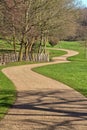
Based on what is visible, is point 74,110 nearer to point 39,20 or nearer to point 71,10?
point 39,20

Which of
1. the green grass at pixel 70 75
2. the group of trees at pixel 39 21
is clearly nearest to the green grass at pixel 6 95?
the green grass at pixel 70 75

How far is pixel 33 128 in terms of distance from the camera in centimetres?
908

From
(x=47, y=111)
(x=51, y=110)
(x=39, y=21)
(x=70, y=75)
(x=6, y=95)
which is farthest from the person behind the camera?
(x=39, y=21)

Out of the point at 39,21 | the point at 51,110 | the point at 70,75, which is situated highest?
the point at 39,21

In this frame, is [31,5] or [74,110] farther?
[31,5]

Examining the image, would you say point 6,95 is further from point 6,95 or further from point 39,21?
point 39,21

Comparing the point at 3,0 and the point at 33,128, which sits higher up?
the point at 3,0

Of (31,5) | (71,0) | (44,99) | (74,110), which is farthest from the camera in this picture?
(71,0)

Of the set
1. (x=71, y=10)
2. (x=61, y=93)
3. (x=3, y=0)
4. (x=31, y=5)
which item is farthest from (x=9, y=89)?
(x=71, y=10)

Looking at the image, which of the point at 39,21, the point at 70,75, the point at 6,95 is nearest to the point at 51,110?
the point at 6,95

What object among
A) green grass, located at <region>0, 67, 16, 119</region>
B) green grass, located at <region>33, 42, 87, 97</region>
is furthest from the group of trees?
green grass, located at <region>0, 67, 16, 119</region>

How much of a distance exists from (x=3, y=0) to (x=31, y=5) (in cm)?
2218

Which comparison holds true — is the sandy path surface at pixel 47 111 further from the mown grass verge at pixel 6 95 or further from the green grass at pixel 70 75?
the green grass at pixel 70 75

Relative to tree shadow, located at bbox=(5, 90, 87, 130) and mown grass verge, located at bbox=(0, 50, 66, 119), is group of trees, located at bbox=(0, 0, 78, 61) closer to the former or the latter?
mown grass verge, located at bbox=(0, 50, 66, 119)
